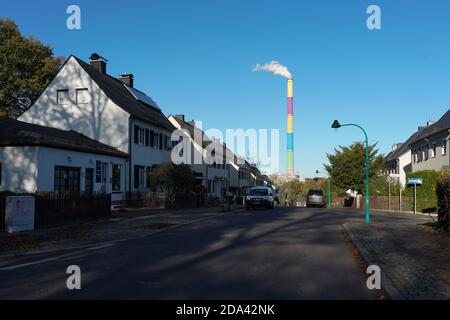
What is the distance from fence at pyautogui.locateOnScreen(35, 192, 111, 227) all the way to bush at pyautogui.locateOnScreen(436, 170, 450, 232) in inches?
550

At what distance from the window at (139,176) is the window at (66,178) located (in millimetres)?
7939

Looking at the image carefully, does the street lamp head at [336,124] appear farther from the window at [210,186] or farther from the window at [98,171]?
the window at [210,186]

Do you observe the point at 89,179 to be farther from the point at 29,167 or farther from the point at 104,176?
the point at 29,167

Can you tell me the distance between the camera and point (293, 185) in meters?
102

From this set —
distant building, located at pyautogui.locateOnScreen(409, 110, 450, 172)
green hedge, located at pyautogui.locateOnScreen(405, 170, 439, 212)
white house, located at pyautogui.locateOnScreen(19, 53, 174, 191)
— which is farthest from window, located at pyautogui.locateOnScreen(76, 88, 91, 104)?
distant building, located at pyautogui.locateOnScreen(409, 110, 450, 172)

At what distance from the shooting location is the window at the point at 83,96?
35.9m

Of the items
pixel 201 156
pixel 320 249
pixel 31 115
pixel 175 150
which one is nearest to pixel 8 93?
pixel 31 115

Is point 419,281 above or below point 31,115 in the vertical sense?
below

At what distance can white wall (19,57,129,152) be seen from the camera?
116ft

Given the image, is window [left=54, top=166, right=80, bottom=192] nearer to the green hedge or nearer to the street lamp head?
the street lamp head

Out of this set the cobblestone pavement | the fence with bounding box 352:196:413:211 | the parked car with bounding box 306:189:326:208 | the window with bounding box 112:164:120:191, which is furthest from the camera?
the parked car with bounding box 306:189:326:208

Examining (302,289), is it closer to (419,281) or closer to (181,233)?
(419,281)

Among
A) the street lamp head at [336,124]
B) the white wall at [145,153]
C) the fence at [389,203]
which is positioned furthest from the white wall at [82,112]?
the fence at [389,203]
